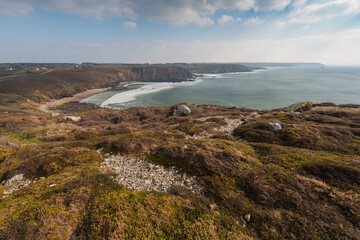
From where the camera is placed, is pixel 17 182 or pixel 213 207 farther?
pixel 17 182

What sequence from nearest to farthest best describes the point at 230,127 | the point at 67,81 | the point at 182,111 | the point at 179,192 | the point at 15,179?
the point at 179,192 < the point at 15,179 < the point at 230,127 < the point at 182,111 < the point at 67,81

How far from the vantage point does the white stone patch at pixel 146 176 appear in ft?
25.3

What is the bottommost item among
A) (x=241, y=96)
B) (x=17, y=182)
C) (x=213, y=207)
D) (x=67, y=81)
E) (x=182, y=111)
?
(x=241, y=96)

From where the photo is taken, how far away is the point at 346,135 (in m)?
14.4

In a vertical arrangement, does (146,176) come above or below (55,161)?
below

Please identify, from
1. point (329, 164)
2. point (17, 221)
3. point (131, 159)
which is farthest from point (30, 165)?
point (329, 164)

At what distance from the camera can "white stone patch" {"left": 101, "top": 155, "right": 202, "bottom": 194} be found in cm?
771

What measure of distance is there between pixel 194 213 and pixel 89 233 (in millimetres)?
3981

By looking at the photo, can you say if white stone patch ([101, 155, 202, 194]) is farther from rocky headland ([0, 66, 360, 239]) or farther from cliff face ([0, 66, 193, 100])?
cliff face ([0, 66, 193, 100])

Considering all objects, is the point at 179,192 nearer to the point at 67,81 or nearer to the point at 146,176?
the point at 146,176

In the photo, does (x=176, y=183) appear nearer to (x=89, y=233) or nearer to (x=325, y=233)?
(x=89, y=233)

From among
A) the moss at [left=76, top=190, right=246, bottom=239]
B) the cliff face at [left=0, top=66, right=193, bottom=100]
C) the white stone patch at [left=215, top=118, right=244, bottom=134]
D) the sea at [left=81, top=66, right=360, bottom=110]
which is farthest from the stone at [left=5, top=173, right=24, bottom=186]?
the cliff face at [left=0, top=66, right=193, bottom=100]

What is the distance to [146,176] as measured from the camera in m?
8.52

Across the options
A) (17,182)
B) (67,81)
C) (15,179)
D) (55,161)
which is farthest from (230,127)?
(67,81)
